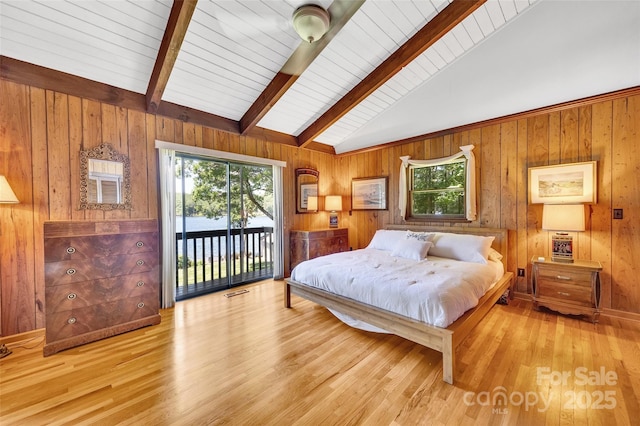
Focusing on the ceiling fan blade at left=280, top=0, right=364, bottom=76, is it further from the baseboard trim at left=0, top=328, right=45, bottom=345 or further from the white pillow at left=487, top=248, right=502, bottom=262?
the baseboard trim at left=0, top=328, right=45, bottom=345

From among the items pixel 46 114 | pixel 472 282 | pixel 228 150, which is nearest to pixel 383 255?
pixel 472 282

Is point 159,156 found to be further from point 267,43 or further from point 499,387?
point 499,387

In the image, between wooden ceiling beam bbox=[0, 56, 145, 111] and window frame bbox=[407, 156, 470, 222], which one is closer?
wooden ceiling beam bbox=[0, 56, 145, 111]

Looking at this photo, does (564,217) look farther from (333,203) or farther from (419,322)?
(333,203)

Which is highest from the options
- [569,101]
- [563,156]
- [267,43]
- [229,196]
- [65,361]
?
[267,43]

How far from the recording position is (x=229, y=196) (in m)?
4.07

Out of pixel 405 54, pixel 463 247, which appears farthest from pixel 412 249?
pixel 405 54

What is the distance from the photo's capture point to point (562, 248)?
2939 millimetres

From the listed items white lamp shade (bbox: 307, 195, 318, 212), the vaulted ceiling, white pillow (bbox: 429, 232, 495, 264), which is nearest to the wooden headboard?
white pillow (bbox: 429, 232, 495, 264)

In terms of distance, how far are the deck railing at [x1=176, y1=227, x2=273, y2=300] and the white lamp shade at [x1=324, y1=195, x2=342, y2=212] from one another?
1231 millimetres

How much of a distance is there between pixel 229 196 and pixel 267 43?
2.25 m

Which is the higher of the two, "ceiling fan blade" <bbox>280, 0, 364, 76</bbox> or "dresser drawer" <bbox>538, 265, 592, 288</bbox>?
"ceiling fan blade" <bbox>280, 0, 364, 76</bbox>

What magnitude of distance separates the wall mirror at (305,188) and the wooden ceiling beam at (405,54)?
2.90 feet

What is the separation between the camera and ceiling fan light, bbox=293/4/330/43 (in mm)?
2236
